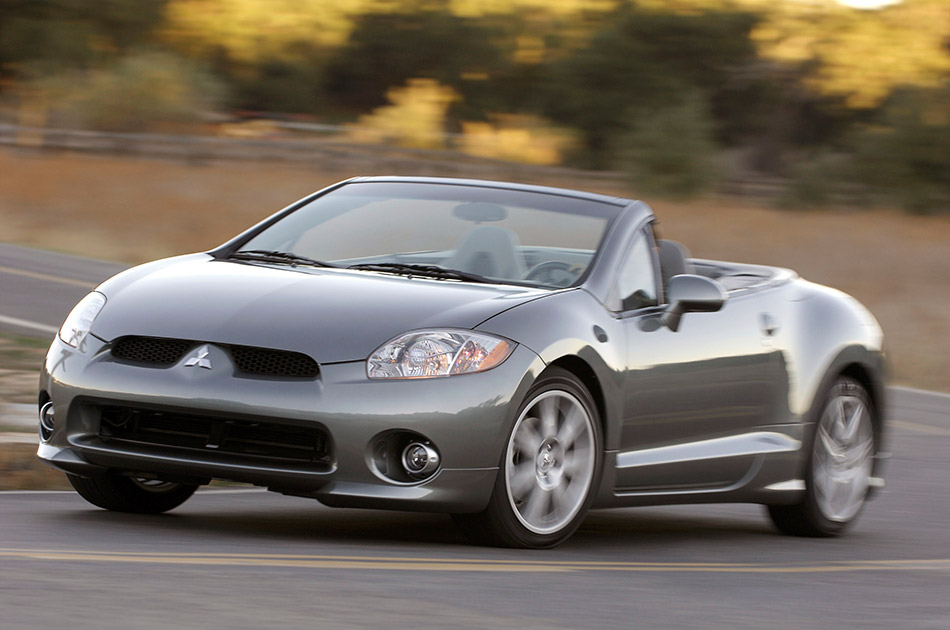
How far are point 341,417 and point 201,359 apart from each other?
0.55m

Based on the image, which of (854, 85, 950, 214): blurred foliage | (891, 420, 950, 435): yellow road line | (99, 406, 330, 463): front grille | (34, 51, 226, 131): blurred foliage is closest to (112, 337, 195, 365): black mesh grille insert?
(99, 406, 330, 463): front grille

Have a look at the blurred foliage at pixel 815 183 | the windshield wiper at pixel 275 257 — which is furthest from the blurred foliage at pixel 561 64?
the windshield wiper at pixel 275 257

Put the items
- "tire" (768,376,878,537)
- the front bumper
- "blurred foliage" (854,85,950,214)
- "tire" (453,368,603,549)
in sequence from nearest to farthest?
the front bumper, "tire" (453,368,603,549), "tire" (768,376,878,537), "blurred foliage" (854,85,950,214)

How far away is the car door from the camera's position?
273 inches

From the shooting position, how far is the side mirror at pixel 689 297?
7.09 m

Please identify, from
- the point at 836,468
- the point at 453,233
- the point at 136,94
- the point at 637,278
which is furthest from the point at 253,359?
the point at 136,94

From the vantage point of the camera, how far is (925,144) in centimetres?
5481

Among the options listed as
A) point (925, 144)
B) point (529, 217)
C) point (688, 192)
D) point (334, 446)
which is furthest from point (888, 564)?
point (925, 144)

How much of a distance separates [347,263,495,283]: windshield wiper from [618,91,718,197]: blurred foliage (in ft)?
144

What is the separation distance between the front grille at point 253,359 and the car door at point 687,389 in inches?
56.2

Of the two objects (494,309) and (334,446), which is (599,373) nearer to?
(494,309)

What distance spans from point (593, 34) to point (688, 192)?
55.0ft

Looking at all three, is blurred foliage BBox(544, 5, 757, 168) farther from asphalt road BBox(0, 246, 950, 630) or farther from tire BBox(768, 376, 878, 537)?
asphalt road BBox(0, 246, 950, 630)

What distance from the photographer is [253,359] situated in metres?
6.07
